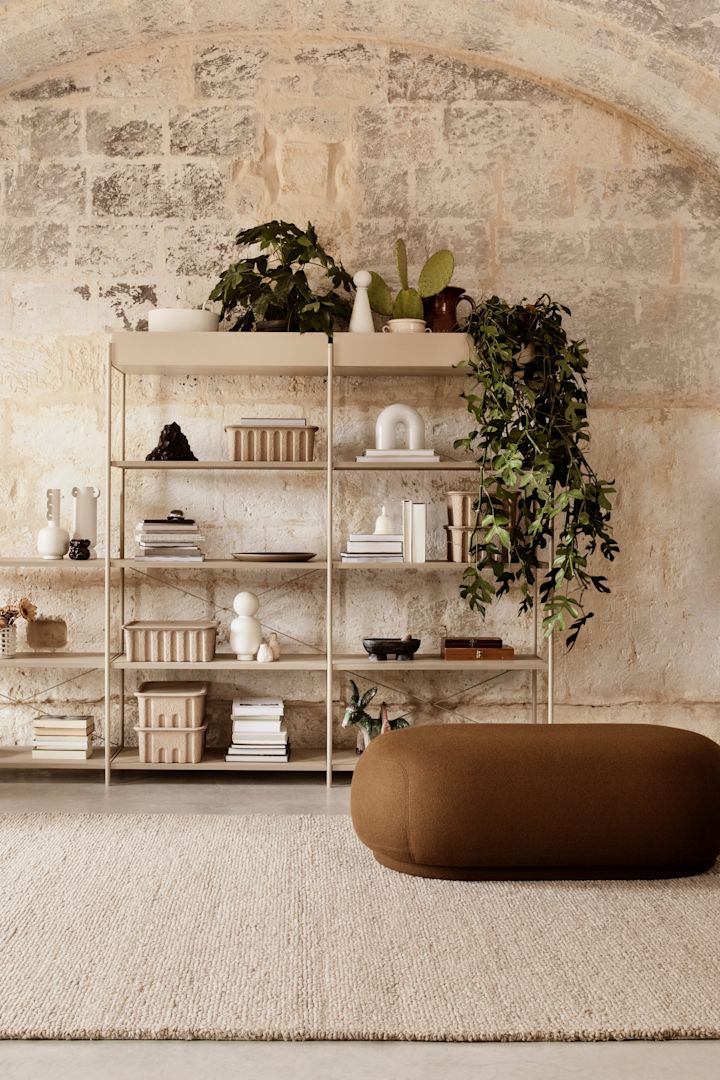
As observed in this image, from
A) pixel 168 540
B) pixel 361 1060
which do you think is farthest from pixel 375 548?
pixel 361 1060

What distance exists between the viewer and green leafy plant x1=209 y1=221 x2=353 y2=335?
459 cm

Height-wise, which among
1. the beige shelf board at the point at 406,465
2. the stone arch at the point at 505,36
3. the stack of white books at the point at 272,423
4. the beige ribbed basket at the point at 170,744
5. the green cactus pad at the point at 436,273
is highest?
the stone arch at the point at 505,36

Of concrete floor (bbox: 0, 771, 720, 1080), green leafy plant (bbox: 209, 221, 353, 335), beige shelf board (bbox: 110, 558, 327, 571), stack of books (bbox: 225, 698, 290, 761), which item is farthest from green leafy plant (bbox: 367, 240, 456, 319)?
concrete floor (bbox: 0, 771, 720, 1080)

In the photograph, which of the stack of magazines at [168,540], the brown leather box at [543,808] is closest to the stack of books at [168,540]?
the stack of magazines at [168,540]

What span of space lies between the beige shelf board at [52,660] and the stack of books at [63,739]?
0.90 ft

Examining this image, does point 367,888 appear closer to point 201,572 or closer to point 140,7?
point 201,572

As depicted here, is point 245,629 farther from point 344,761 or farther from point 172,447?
point 172,447

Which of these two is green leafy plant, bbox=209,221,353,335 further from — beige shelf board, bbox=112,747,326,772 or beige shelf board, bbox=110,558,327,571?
beige shelf board, bbox=112,747,326,772

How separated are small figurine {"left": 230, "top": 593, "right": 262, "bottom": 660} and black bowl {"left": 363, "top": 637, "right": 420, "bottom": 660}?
19.3 inches

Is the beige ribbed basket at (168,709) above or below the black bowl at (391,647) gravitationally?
below

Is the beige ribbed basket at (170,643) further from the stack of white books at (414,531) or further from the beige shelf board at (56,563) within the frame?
the stack of white books at (414,531)

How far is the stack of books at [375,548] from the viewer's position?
460cm

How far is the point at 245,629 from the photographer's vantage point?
4645 millimetres

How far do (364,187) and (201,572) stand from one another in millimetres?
1965
